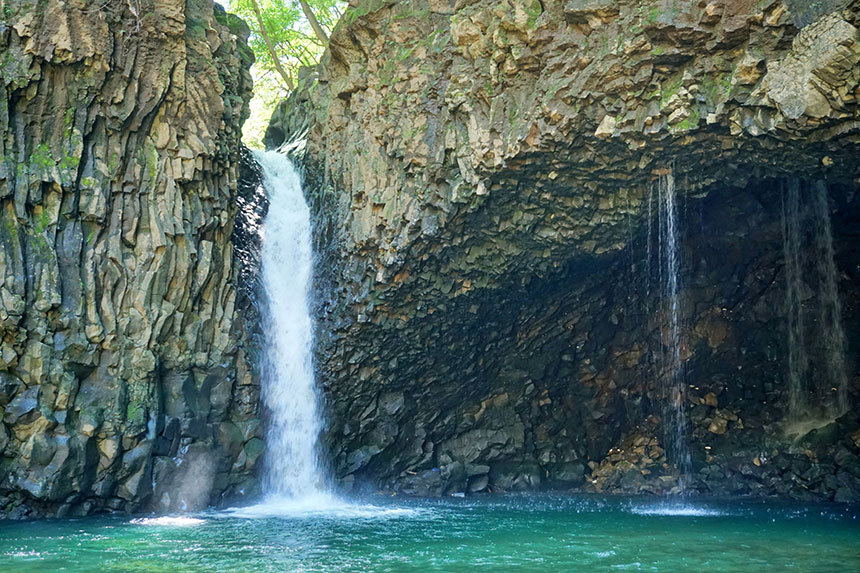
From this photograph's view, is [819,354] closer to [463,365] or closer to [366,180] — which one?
[463,365]

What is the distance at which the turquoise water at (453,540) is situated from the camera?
7941mm

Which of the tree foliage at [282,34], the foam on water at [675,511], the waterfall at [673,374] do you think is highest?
the tree foliage at [282,34]

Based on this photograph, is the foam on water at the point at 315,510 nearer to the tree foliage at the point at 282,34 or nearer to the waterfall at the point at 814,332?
the waterfall at the point at 814,332

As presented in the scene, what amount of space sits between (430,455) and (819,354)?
868 centimetres

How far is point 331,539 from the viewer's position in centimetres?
966

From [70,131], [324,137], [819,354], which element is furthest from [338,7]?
[819,354]

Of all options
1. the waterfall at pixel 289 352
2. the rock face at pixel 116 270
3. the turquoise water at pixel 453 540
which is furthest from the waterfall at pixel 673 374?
the rock face at pixel 116 270

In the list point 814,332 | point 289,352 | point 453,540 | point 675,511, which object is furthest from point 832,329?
point 289,352

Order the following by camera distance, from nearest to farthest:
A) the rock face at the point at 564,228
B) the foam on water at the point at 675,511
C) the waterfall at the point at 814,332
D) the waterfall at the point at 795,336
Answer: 1. the rock face at the point at 564,228
2. the foam on water at the point at 675,511
3. the waterfall at the point at 814,332
4. the waterfall at the point at 795,336

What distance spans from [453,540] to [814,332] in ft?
35.9

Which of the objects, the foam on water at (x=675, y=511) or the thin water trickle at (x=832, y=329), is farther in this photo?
the thin water trickle at (x=832, y=329)

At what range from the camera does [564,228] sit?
1359cm

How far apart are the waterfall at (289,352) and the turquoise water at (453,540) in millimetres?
1440

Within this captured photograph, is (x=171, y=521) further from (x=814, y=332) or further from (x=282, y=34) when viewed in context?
(x=282, y=34)
